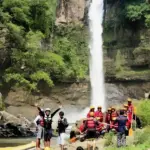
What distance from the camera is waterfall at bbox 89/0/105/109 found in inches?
1604

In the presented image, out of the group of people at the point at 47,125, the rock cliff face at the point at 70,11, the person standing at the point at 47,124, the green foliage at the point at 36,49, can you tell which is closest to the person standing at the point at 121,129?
the group of people at the point at 47,125

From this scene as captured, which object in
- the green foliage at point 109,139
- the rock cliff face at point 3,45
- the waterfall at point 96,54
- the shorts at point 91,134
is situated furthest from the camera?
the waterfall at point 96,54

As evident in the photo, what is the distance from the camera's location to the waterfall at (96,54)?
1604 inches

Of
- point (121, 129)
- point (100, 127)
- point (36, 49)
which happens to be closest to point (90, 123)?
point (121, 129)

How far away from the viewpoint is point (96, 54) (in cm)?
4291

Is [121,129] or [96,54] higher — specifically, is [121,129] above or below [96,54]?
below

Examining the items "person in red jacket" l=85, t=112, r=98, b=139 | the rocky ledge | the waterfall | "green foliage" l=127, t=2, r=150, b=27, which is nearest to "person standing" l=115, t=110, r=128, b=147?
"person in red jacket" l=85, t=112, r=98, b=139

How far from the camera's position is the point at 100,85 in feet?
135

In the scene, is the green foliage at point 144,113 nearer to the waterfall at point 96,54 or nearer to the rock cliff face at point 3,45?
the waterfall at point 96,54

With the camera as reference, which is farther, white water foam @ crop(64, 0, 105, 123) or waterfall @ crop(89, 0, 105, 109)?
waterfall @ crop(89, 0, 105, 109)

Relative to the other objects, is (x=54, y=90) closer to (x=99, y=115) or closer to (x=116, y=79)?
(x=116, y=79)

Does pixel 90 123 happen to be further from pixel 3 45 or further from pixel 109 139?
pixel 3 45

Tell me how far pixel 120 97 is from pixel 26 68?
9747mm

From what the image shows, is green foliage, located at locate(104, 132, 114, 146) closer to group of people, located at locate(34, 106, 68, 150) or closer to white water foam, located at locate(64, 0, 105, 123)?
group of people, located at locate(34, 106, 68, 150)
